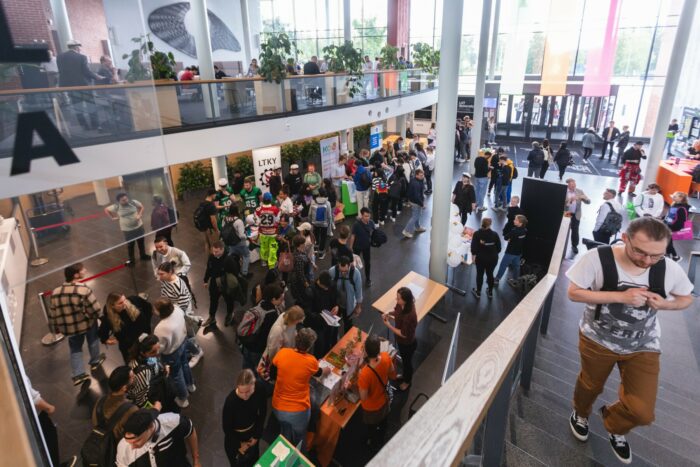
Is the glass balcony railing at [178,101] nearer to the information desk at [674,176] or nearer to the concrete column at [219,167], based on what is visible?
the concrete column at [219,167]

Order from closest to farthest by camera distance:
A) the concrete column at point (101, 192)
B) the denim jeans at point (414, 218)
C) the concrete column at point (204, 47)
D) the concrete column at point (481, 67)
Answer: the concrete column at point (101, 192) < the concrete column at point (204, 47) < the denim jeans at point (414, 218) < the concrete column at point (481, 67)

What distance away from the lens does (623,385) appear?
2.68 m

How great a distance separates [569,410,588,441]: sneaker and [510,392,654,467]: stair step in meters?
0.03

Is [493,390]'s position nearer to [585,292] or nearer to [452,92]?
[585,292]

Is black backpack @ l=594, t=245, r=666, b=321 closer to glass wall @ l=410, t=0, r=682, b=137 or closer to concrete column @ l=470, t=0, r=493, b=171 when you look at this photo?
concrete column @ l=470, t=0, r=493, b=171

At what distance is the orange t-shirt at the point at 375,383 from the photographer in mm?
4246

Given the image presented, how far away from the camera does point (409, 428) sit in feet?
4.05

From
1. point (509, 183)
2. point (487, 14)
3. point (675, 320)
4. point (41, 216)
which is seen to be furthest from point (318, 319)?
point (487, 14)

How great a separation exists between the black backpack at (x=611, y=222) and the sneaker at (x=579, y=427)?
6735 mm

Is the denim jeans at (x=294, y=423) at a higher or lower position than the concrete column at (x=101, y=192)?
Result: lower

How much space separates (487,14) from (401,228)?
9.15 m

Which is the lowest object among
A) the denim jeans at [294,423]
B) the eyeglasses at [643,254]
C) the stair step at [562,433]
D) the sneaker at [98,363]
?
the sneaker at [98,363]

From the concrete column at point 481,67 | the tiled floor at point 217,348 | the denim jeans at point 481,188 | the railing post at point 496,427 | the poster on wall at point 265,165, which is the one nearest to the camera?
the railing post at point 496,427

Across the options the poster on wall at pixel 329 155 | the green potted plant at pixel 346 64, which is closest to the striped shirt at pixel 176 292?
the poster on wall at pixel 329 155
